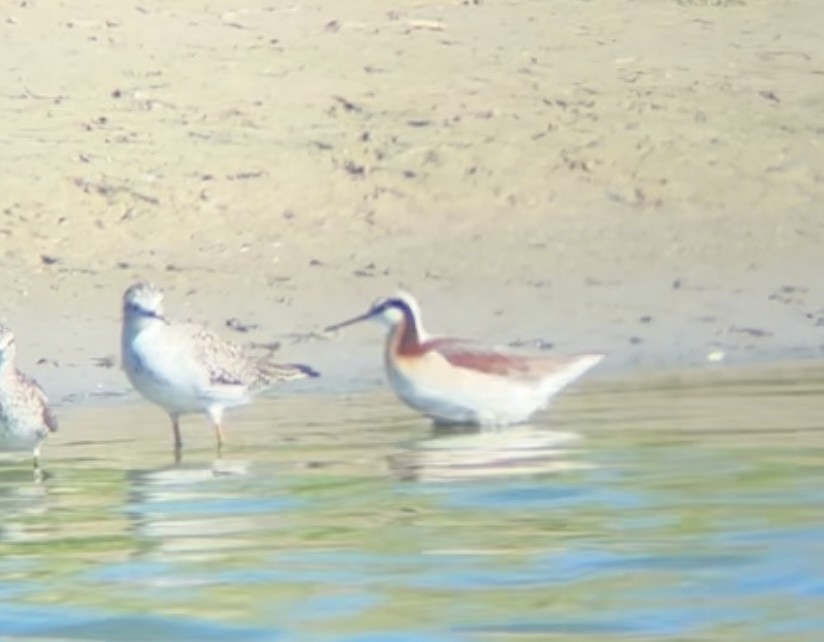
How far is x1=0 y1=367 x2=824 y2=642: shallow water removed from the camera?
7293 mm

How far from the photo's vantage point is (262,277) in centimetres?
1536

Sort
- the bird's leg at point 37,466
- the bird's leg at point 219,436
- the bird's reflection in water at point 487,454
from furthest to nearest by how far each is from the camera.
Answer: the bird's leg at point 219,436 → the bird's leg at point 37,466 → the bird's reflection in water at point 487,454

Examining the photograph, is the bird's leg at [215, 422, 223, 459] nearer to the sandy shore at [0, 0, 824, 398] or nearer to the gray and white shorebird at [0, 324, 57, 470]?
the gray and white shorebird at [0, 324, 57, 470]

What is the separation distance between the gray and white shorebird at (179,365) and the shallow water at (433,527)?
0.51 ft

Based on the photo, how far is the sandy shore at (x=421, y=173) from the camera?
584 inches

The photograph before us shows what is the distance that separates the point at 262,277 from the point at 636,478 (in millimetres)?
5755

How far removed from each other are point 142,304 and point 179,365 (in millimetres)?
320

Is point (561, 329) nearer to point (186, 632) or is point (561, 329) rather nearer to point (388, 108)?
point (388, 108)

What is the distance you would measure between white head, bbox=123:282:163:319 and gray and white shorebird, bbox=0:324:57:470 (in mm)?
688

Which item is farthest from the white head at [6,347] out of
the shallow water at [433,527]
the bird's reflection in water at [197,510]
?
the bird's reflection in water at [197,510]

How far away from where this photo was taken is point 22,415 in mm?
11375

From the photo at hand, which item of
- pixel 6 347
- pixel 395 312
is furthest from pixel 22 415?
pixel 395 312

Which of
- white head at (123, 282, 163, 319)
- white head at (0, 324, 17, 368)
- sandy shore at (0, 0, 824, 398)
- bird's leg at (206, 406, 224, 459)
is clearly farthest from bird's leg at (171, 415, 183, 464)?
sandy shore at (0, 0, 824, 398)

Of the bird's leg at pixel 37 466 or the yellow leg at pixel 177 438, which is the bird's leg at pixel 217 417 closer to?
the yellow leg at pixel 177 438
